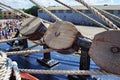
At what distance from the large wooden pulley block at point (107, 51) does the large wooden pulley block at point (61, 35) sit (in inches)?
13.4

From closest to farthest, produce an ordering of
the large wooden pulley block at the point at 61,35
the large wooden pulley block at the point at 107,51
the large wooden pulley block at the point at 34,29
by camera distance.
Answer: the large wooden pulley block at the point at 107,51
the large wooden pulley block at the point at 61,35
the large wooden pulley block at the point at 34,29

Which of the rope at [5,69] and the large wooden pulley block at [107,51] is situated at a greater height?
the large wooden pulley block at [107,51]

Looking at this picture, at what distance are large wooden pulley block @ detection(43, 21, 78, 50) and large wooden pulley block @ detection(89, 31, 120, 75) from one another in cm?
34

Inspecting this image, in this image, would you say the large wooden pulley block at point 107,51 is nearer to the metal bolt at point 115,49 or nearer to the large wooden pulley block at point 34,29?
the metal bolt at point 115,49

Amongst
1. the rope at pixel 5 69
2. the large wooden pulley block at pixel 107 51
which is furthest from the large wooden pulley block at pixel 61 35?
the rope at pixel 5 69

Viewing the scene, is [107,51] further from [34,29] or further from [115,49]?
[34,29]

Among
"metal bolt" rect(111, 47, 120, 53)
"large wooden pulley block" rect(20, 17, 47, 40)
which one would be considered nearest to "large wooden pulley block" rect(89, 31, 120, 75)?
"metal bolt" rect(111, 47, 120, 53)

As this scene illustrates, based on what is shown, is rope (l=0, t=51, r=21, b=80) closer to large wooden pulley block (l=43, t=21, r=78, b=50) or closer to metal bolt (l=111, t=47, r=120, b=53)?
large wooden pulley block (l=43, t=21, r=78, b=50)

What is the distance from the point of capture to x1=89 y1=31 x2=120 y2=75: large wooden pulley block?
4.88ft

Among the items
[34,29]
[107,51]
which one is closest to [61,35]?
[107,51]

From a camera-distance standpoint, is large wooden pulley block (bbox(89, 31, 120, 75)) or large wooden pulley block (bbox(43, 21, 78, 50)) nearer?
large wooden pulley block (bbox(89, 31, 120, 75))

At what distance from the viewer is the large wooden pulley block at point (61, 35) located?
1.92m

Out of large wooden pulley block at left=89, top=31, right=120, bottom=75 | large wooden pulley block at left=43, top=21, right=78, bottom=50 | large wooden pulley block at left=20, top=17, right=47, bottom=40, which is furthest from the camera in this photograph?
large wooden pulley block at left=20, top=17, right=47, bottom=40

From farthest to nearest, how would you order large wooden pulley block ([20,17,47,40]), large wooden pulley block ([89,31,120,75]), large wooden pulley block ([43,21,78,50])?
large wooden pulley block ([20,17,47,40])
large wooden pulley block ([43,21,78,50])
large wooden pulley block ([89,31,120,75])
